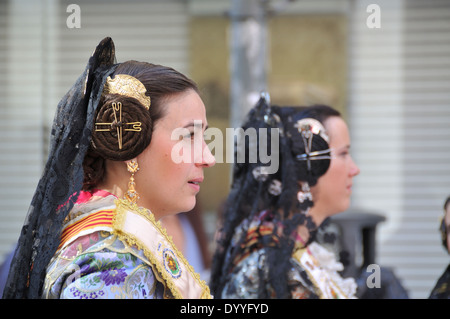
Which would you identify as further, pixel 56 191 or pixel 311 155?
pixel 311 155

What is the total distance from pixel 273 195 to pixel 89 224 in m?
1.45

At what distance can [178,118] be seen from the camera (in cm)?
223

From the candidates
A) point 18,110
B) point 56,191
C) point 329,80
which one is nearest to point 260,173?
point 56,191

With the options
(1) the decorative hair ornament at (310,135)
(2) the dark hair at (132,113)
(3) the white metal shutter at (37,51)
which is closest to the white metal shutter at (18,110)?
(3) the white metal shutter at (37,51)

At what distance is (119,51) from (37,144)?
1284 mm

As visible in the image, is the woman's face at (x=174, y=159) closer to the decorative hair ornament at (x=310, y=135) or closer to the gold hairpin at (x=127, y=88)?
the gold hairpin at (x=127, y=88)

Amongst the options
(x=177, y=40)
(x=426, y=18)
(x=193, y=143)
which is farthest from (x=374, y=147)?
(x=193, y=143)

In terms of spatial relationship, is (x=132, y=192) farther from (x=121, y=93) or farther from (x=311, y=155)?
(x=311, y=155)

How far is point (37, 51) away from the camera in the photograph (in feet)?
21.7

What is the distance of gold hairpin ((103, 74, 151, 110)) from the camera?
2170 mm

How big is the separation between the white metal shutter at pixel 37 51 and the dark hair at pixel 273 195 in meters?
3.05

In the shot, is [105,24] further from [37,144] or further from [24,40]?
[37,144]
